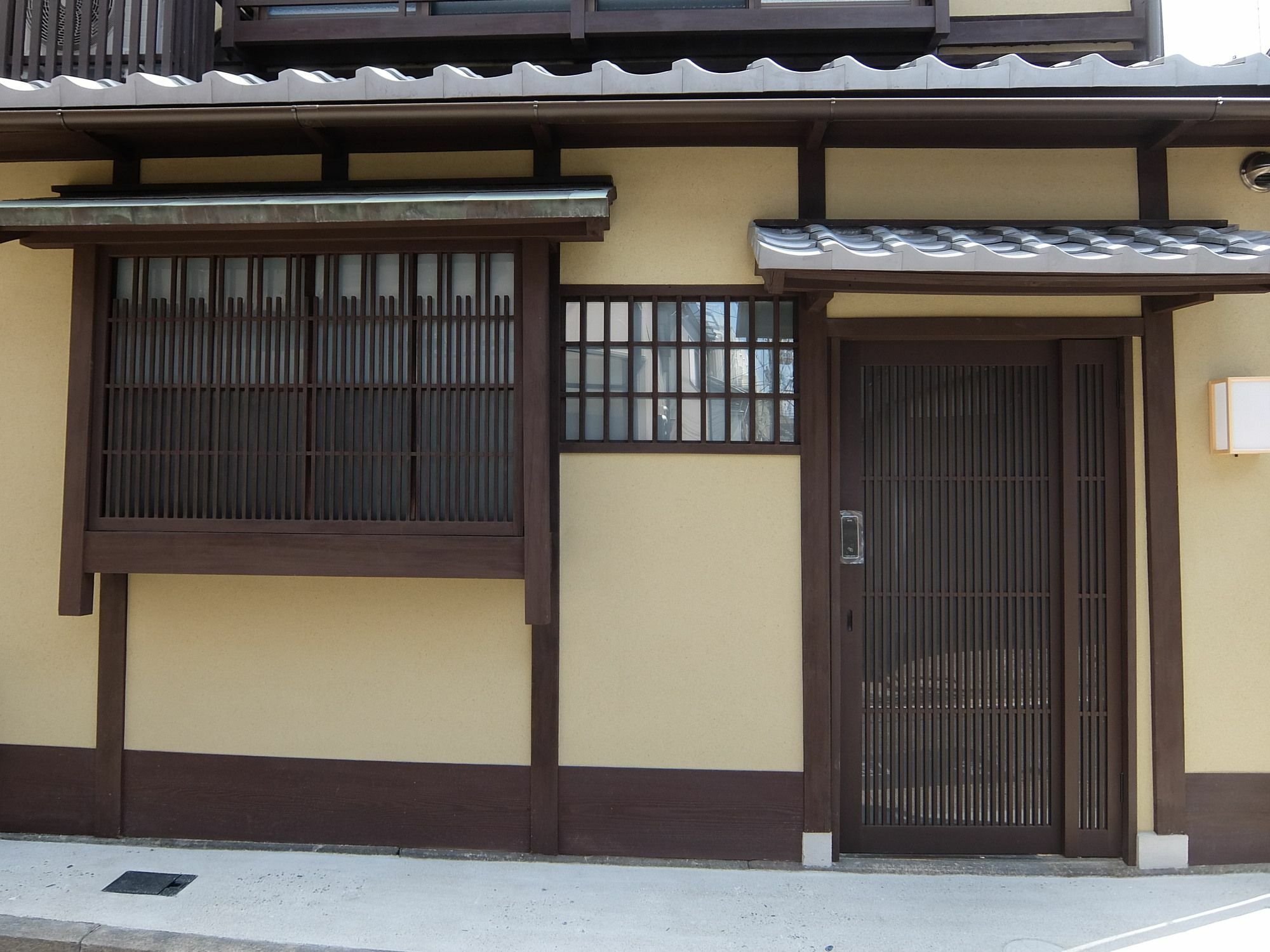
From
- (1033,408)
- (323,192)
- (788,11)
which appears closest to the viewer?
(323,192)

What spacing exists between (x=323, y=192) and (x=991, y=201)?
3.76 meters

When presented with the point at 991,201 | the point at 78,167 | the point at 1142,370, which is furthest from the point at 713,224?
the point at 78,167

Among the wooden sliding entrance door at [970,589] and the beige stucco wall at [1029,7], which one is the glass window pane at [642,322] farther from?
the beige stucco wall at [1029,7]

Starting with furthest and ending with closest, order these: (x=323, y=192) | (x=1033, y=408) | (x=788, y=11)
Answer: (x=788, y=11), (x=1033, y=408), (x=323, y=192)

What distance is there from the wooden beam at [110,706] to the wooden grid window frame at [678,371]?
2.91 m

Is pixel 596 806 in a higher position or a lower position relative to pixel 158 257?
lower

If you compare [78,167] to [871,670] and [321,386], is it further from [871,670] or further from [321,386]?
[871,670]

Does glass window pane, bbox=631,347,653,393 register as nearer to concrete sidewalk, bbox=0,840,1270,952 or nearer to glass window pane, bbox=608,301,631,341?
A: glass window pane, bbox=608,301,631,341

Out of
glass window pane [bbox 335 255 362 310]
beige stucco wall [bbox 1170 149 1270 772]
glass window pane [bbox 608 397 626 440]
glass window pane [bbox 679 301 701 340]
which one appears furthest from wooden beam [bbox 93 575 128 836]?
beige stucco wall [bbox 1170 149 1270 772]

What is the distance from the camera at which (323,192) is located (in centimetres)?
429

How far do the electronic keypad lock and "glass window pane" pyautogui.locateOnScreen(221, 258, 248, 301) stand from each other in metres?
3.75

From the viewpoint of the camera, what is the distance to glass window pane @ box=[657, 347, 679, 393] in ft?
14.9

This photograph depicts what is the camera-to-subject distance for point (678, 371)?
4531mm

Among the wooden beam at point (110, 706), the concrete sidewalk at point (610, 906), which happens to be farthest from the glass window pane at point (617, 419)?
the wooden beam at point (110, 706)
